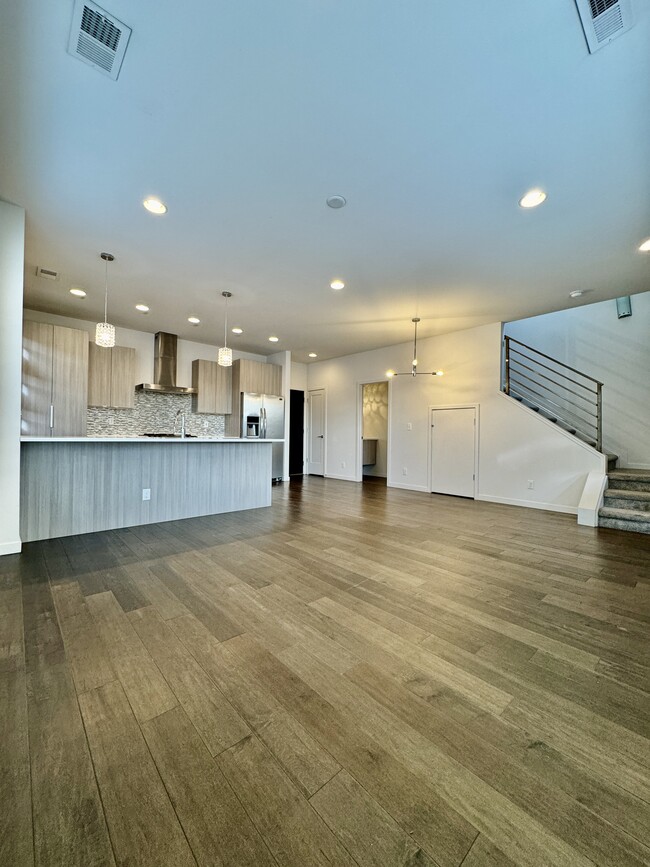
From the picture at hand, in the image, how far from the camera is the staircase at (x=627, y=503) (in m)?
4.10

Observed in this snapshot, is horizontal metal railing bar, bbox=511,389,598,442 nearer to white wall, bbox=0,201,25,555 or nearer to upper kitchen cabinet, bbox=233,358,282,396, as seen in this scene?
upper kitchen cabinet, bbox=233,358,282,396

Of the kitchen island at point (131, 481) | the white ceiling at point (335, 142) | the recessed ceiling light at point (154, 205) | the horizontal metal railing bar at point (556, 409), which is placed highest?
the recessed ceiling light at point (154, 205)

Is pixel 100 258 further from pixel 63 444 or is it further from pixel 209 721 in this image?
pixel 209 721

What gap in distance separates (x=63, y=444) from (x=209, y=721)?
3.23 metres

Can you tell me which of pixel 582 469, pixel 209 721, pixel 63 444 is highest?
pixel 63 444

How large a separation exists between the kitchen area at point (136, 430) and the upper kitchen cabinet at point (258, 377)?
2 centimetres

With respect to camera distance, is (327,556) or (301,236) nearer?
(327,556)

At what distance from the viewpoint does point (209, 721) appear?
1.31 metres

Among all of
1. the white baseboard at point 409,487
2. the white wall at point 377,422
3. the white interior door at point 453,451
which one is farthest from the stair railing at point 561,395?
the white wall at point 377,422

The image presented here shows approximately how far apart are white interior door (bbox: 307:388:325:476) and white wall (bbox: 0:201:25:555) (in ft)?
20.8

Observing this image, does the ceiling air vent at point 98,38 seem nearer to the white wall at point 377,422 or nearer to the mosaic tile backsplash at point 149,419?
the mosaic tile backsplash at point 149,419

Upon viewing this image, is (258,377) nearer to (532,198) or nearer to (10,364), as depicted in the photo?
(10,364)

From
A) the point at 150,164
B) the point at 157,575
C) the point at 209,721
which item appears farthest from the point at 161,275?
the point at 209,721

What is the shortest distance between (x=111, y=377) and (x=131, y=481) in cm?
282
